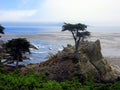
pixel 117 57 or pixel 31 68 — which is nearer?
pixel 31 68

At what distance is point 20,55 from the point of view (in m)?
64.5

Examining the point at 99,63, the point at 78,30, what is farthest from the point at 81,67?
the point at 78,30

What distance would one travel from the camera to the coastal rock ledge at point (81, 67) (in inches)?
2276

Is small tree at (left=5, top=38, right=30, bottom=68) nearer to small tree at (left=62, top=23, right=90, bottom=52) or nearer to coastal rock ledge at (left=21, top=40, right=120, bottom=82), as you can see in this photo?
coastal rock ledge at (left=21, top=40, right=120, bottom=82)

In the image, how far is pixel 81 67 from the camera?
58094mm

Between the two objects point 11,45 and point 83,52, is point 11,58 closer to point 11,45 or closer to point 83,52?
point 11,45

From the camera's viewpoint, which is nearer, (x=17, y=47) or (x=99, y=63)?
(x=99, y=63)

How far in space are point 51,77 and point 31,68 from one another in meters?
6.38

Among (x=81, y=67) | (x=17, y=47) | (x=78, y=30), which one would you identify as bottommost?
(x=81, y=67)

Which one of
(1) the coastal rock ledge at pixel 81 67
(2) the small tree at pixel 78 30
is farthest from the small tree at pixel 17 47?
(2) the small tree at pixel 78 30

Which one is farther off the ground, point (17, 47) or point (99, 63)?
Answer: point (17, 47)

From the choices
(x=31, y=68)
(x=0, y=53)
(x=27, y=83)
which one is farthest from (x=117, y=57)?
(x=27, y=83)

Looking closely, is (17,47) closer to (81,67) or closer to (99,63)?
(81,67)

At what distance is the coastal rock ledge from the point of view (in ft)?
190
